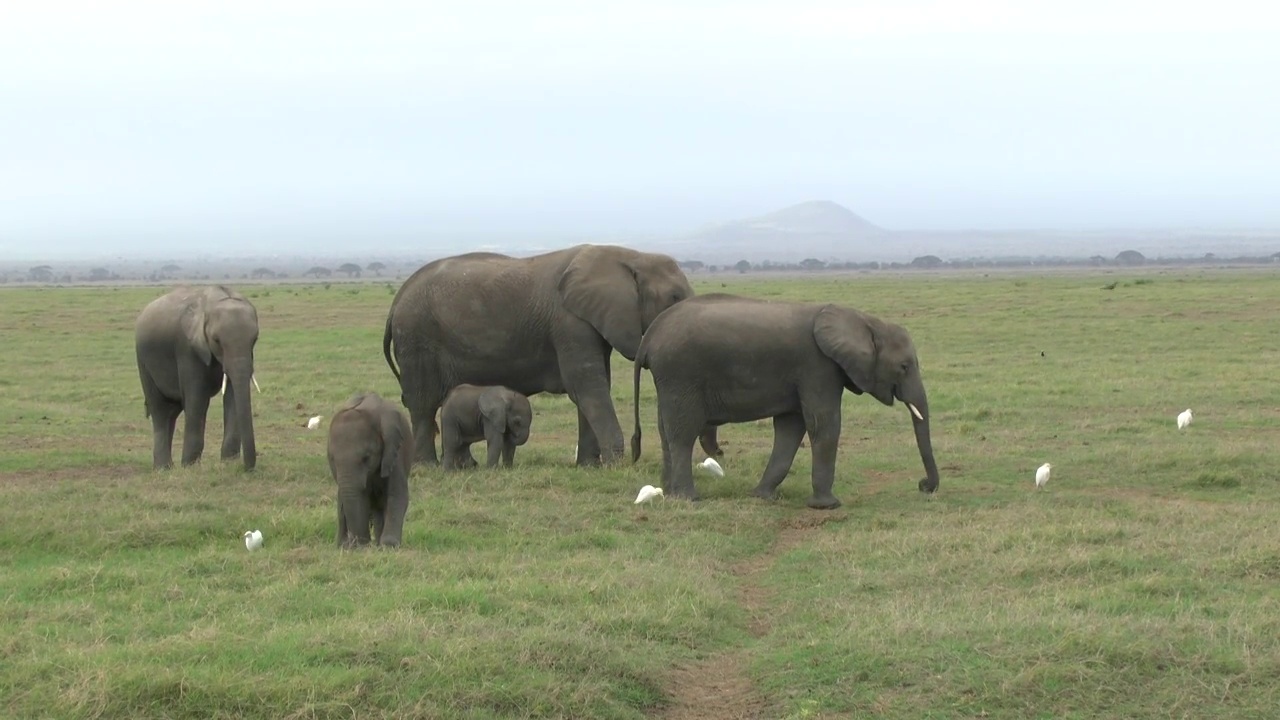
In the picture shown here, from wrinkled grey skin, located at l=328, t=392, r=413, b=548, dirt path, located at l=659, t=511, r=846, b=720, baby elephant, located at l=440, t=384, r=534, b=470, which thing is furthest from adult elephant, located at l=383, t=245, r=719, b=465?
dirt path, located at l=659, t=511, r=846, b=720

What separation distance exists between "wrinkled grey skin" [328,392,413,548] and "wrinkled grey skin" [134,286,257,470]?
391 centimetres

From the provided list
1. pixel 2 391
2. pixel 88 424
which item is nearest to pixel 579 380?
pixel 88 424

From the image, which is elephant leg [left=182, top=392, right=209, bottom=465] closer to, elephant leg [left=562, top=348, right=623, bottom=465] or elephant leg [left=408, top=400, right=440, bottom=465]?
elephant leg [left=408, top=400, right=440, bottom=465]

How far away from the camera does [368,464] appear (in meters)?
10.9

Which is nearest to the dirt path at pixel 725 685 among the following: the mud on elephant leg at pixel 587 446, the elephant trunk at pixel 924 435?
the elephant trunk at pixel 924 435

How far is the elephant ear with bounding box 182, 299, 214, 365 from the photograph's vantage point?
15562 millimetres

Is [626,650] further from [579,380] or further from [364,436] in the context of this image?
[579,380]

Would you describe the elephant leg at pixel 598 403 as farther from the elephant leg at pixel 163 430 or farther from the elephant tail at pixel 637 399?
the elephant leg at pixel 163 430

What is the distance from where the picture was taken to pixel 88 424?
66.8ft

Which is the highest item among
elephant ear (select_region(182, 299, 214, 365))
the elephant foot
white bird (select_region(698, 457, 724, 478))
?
elephant ear (select_region(182, 299, 214, 365))

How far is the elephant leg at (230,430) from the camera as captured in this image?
51.9 ft

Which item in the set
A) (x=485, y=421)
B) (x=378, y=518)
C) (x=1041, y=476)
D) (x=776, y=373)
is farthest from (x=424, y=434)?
(x=1041, y=476)

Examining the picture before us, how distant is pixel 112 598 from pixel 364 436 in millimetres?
2088

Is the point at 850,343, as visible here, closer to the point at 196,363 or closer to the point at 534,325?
the point at 534,325
